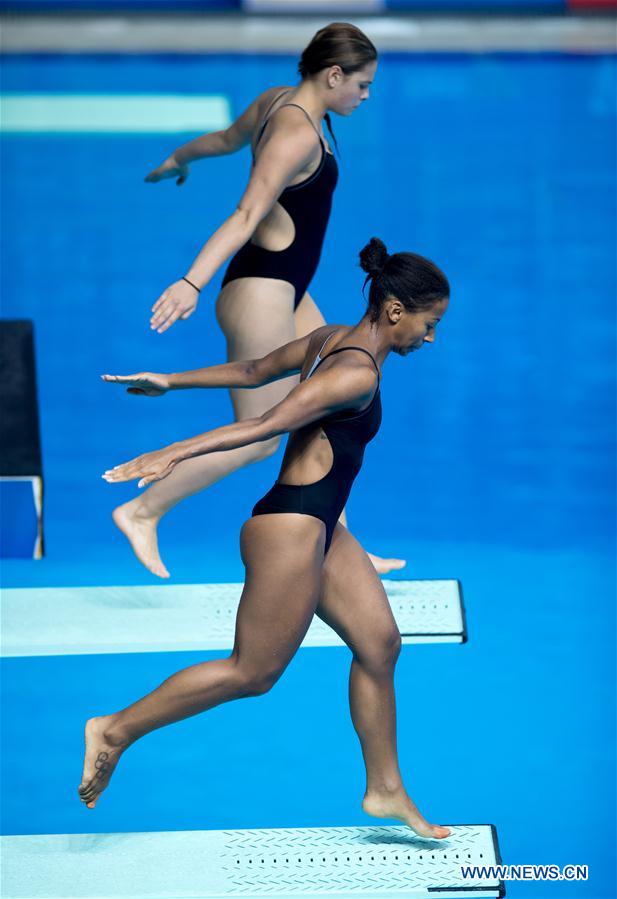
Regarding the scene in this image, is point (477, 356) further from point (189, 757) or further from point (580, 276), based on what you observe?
point (189, 757)

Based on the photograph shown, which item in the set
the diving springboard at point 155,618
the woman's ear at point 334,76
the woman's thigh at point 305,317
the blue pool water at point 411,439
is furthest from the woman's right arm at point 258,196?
the blue pool water at point 411,439

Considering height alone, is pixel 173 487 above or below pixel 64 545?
above

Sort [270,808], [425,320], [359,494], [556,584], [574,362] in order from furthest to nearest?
[574,362]
[359,494]
[556,584]
[270,808]
[425,320]

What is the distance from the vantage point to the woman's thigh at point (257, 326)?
4.66 meters

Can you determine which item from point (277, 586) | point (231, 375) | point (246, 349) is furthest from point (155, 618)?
point (277, 586)

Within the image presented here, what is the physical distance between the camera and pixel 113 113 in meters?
9.77

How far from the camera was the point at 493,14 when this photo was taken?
37.4 ft

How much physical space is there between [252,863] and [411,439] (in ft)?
10.2

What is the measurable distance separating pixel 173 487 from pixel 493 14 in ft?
25.3

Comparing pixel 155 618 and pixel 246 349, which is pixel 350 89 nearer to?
pixel 246 349

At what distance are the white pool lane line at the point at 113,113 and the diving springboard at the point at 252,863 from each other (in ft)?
20.4

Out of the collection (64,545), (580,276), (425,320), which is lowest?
(64,545)

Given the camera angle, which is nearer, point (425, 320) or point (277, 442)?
point (425, 320)

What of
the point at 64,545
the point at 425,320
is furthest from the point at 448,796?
the point at 64,545
